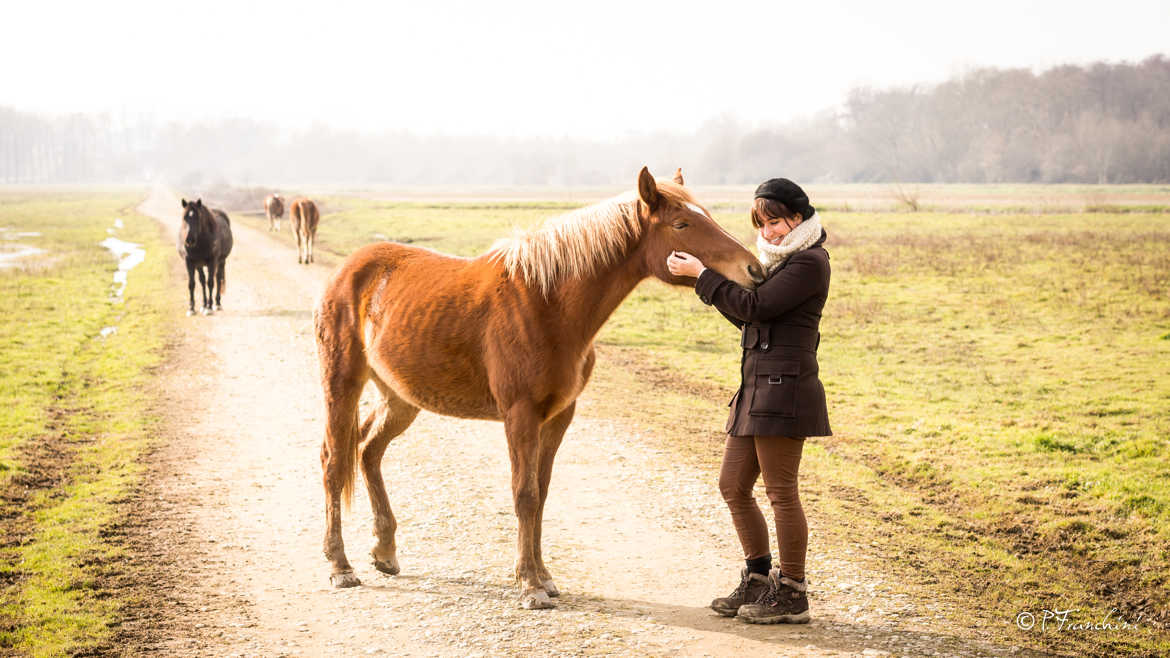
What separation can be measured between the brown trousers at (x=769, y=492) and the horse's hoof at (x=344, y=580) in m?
2.40

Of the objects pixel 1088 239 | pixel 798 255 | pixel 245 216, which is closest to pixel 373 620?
pixel 798 255

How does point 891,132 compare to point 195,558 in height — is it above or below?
above

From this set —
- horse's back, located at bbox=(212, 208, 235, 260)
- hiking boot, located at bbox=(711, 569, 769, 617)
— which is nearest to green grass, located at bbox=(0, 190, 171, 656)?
horse's back, located at bbox=(212, 208, 235, 260)

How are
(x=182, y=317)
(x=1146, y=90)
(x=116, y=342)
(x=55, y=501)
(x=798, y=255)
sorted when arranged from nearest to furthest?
(x=798, y=255) → (x=55, y=501) → (x=116, y=342) → (x=182, y=317) → (x=1146, y=90)

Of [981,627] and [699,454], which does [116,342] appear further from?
[981,627]

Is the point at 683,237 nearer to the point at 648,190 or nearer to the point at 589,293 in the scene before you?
the point at 648,190

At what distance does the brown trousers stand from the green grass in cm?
356

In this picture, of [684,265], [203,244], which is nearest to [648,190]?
[684,265]

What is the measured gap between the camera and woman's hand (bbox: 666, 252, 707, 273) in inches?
173

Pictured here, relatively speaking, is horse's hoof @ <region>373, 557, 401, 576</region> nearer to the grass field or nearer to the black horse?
the grass field

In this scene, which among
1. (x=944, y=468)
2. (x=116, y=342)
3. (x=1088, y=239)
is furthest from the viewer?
(x=1088, y=239)

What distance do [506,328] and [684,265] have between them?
1074mm

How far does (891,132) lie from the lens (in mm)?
140875

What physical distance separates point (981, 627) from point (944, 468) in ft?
12.3
